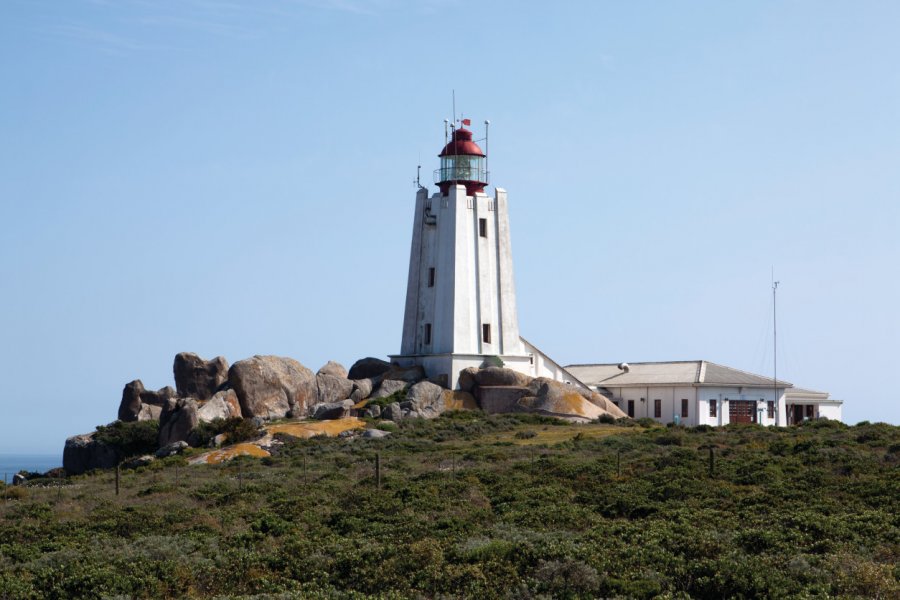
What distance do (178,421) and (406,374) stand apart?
41.3ft

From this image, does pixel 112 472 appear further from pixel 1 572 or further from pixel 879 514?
pixel 879 514

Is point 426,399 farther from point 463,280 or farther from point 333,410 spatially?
point 463,280

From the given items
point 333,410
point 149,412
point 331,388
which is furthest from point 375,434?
point 149,412

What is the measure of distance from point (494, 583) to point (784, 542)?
263 inches

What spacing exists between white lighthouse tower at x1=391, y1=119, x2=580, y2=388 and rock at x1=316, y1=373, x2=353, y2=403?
14.8 feet

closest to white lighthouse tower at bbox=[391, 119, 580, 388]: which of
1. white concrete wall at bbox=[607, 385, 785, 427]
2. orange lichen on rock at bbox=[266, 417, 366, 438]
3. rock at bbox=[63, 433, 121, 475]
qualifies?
white concrete wall at bbox=[607, 385, 785, 427]

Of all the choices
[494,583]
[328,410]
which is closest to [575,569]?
[494,583]

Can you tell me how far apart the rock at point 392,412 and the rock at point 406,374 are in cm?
445

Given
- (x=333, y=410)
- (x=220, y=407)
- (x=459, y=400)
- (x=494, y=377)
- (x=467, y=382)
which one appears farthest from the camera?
(x=467, y=382)

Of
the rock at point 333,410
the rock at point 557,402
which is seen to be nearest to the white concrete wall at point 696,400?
the rock at point 557,402

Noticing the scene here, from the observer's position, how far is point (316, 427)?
166ft

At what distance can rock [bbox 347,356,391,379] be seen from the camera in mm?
61781

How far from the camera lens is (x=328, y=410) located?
5450 cm

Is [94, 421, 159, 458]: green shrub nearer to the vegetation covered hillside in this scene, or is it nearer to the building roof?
the vegetation covered hillside
